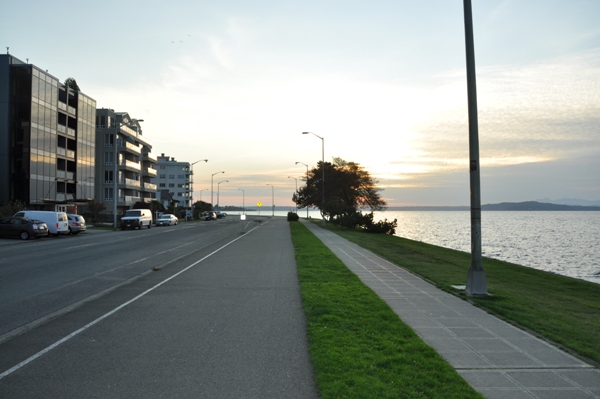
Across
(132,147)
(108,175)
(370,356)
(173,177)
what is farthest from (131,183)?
(370,356)

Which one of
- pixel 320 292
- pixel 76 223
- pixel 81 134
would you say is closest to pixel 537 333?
pixel 320 292

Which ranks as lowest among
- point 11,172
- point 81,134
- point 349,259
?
point 349,259

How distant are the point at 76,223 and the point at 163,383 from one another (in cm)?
3718

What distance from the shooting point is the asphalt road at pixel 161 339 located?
212 inches

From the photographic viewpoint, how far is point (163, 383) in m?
5.44

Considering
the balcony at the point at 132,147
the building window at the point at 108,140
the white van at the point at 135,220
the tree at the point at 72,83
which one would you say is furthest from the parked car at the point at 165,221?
the tree at the point at 72,83

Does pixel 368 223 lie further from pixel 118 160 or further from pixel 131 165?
pixel 131 165

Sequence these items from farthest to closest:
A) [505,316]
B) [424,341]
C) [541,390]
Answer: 1. [505,316]
2. [424,341]
3. [541,390]

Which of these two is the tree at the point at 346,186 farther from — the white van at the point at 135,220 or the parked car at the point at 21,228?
the parked car at the point at 21,228

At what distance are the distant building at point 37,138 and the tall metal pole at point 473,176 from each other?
51.4 meters

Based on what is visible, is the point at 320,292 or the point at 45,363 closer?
the point at 45,363

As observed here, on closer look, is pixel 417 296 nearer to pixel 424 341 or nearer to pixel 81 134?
pixel 424 341

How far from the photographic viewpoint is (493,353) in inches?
255

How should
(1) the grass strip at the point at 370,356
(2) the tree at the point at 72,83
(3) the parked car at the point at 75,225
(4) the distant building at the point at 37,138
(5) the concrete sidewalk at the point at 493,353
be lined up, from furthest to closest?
(2) the tree at the point at 72,83 → (4) the distant building at the point at 37,138 → (3) the parked car at the point at 75,225 → (5) the concrete sidewalk at the point at 493,353 → (1) the grass strip at the point at 370,356
